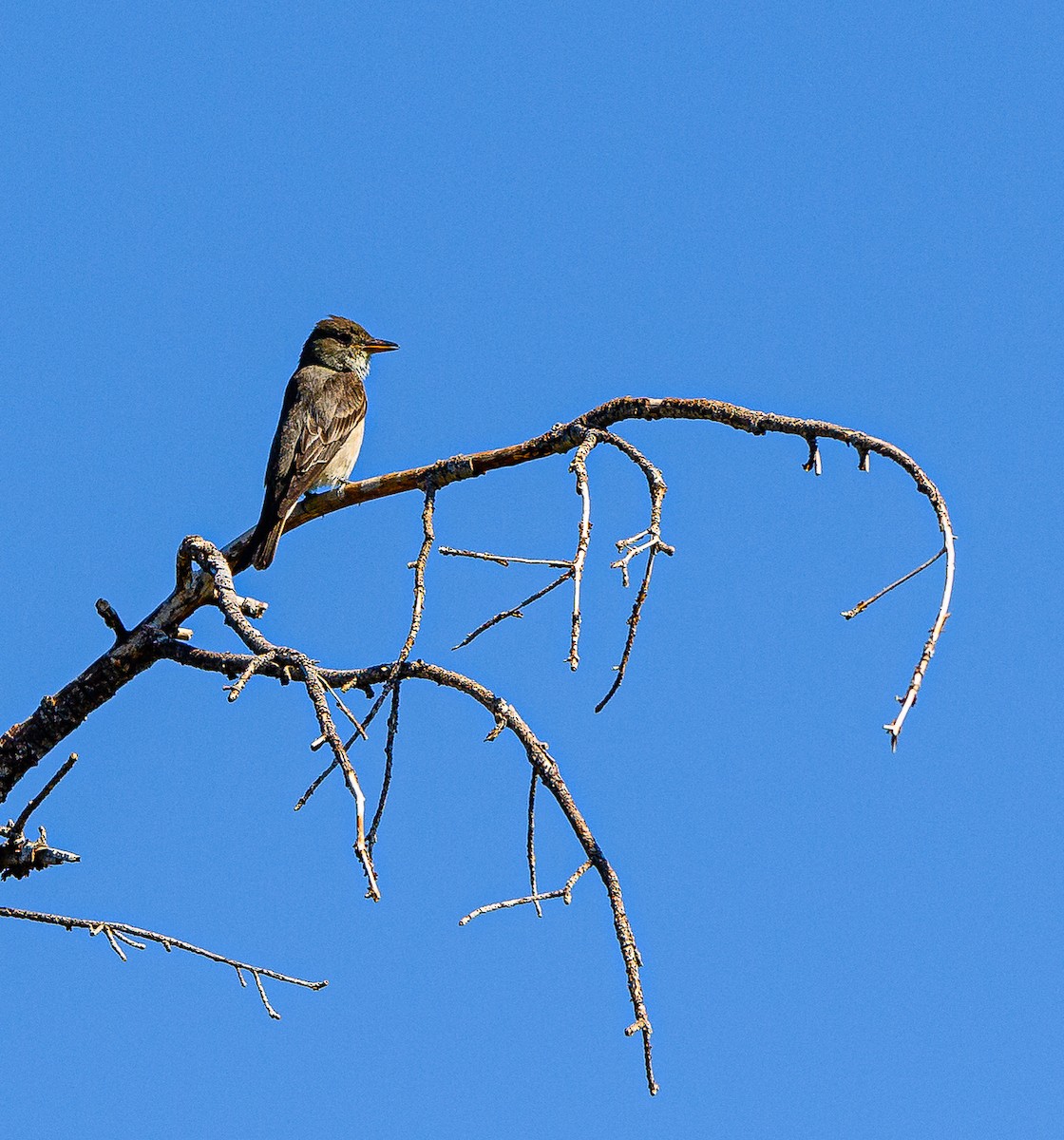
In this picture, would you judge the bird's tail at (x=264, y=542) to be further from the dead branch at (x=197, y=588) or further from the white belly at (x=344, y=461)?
the white belly at (x=344, y=461)

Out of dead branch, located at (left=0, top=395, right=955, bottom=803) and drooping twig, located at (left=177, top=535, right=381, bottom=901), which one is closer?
drooping twig, located at (left=177, top=535, right=381, bottom=901)

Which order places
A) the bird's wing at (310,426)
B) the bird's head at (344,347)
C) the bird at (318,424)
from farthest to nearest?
the bird's head at (344,347) < the bird's wing at (310,426) < the bird at (318,424)

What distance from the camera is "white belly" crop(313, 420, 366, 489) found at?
9383 mm

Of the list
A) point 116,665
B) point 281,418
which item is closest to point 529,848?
point 116,665

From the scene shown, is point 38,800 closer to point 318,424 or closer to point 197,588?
point 197,588

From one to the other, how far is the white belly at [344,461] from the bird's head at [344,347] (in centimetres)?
105

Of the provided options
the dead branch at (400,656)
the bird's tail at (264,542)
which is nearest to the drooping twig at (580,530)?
the dead branch at (400,656)

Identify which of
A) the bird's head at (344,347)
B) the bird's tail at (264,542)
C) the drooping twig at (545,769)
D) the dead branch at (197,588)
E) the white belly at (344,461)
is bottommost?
the drooping twig at (545,769)

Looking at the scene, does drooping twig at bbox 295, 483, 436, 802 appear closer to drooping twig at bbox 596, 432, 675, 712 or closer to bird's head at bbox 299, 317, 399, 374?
drooping twig at bbox 596, 432, 675, 712

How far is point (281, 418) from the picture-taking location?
9.97 m

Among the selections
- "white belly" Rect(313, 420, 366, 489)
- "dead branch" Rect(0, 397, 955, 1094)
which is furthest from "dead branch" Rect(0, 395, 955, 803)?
"white belly" Rect(313, 420, 366, 489)

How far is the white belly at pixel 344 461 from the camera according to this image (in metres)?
9.38

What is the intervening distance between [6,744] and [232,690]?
250cm

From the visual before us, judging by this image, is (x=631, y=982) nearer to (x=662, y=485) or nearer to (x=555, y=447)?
(x=662, y=485)
